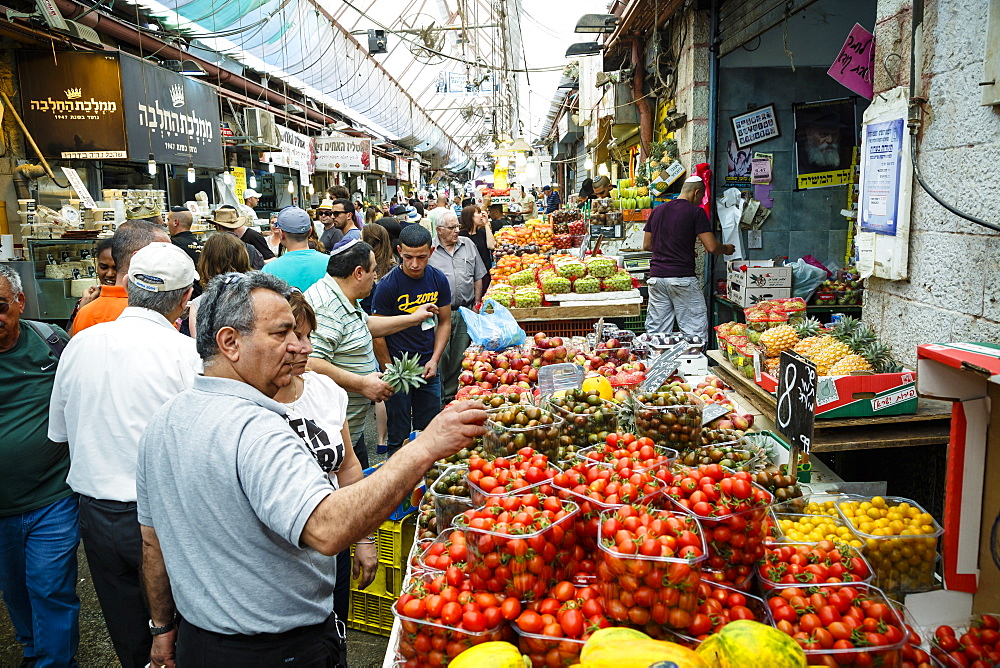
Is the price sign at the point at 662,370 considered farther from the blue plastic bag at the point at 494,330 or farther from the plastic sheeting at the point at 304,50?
the plastic sheeting at the point at 304,50

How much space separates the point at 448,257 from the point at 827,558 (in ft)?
18.0

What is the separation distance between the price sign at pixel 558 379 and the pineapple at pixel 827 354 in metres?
1.30

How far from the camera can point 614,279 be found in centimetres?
648

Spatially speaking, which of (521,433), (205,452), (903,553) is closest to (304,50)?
(521,433)

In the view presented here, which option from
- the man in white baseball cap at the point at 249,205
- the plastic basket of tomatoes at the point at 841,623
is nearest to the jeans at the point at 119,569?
the plastic basket of tomatoes at the point at 841,623

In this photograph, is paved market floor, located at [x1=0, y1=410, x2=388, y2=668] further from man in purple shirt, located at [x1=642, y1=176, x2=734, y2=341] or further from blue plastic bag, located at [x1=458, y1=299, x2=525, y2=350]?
man in purple shirt, located at [x1=642, y1=176, x2=734, y2=341]

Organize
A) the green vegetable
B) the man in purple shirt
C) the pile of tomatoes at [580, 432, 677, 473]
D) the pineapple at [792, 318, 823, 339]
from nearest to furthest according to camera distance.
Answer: the pile of tomatoes at [580, 432, 677, 473] → the green vegetable → the pineapple at [792, 318, 823, 339] → the man in purple shirt

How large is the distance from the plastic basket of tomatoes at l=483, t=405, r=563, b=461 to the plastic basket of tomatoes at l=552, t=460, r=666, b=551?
15.8 inches

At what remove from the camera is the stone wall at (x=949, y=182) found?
9.53 feet

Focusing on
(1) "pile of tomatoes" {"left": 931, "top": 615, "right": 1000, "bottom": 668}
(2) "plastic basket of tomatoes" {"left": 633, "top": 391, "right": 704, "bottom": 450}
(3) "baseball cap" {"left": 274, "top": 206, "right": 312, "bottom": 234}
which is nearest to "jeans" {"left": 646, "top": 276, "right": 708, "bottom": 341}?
(3) "baseball cap" {"left": 274, "top": 206, "right": 312, "bottom": 234}

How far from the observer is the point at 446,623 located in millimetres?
1810

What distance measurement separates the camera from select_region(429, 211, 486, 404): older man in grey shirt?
6730 mm

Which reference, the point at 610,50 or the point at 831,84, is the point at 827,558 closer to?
the point at 831,84

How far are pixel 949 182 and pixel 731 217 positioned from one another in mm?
4589
